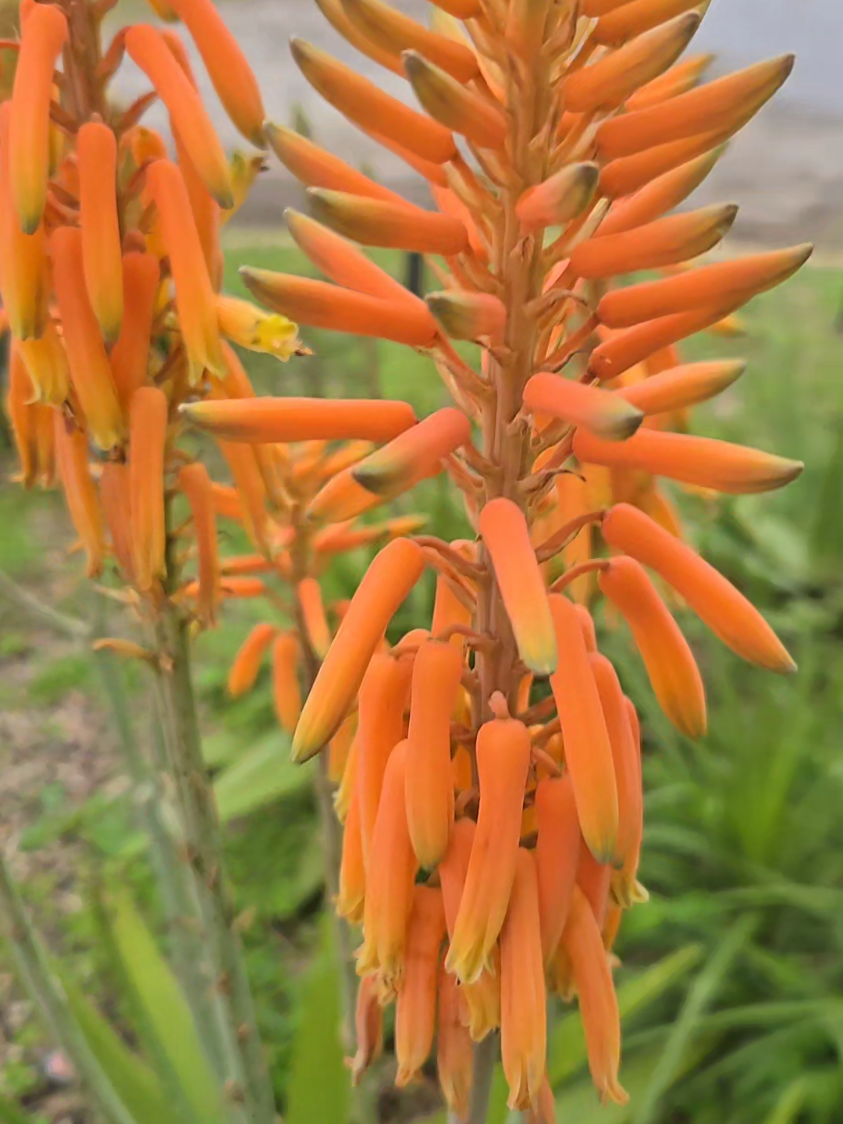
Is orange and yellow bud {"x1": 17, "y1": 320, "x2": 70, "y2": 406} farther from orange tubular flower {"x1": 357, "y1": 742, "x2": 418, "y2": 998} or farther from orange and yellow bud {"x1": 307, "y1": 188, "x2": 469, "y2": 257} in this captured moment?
orange tubular flower {"x1": 357, "y1": 742, "x2": 418, "y2": 998}

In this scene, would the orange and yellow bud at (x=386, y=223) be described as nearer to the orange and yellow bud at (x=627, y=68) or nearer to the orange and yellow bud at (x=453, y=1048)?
the orange and yellow bud at (x=627, y=68)

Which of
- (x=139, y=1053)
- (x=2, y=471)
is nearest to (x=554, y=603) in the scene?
(x=139, y=1053)

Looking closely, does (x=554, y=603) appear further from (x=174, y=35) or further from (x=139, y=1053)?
(x=139, y=1053)

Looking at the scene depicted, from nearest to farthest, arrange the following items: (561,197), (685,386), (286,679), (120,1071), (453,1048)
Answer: (561,197)
(685,386)
(453,1048)
(286,679)
(120,1071)

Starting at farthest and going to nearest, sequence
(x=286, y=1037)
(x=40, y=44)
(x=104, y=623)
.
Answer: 1. (x=286, y=1037)
2. (x=104, y=623)
3. (x=40, y=44)

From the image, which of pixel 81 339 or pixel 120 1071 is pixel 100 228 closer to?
pixel 81 339

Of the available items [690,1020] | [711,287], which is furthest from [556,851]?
[690,1020]

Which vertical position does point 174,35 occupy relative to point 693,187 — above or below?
above

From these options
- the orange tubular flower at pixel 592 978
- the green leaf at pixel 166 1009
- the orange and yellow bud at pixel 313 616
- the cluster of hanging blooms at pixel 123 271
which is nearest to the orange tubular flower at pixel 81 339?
the cluster of hanging blooms at pixel 123 271
